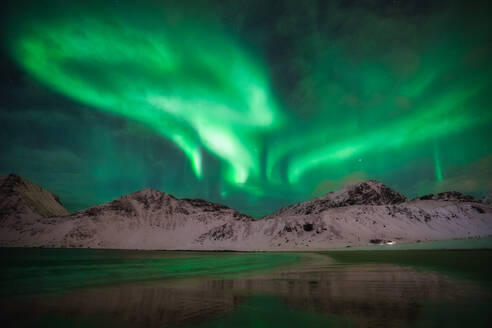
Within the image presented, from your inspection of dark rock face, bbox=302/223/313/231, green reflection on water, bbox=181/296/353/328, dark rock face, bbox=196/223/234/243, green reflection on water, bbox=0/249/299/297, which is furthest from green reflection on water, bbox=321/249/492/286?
dark rock face, bbox=196/223/234/243

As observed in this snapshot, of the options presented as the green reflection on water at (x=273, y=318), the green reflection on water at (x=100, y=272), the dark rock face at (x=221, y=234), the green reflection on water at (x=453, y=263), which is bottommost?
the green reflection on water at (x=100, y=272)

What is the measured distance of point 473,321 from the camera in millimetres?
9008

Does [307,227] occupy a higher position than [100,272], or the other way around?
[307,227]

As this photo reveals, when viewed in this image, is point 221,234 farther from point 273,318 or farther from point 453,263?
point 273,318

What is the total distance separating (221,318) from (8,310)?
10.1 m

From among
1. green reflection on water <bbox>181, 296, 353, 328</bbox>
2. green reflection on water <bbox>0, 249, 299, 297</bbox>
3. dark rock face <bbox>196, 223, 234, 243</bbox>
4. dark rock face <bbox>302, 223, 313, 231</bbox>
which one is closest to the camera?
green reflection on water <bbox>181, 296, 353, 328</bbox>

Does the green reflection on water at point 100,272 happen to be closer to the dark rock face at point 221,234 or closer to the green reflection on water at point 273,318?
the green reflection on water at point 273,318

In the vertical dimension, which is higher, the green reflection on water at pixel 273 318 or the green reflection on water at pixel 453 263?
the green reflection on water at pixel 453 263

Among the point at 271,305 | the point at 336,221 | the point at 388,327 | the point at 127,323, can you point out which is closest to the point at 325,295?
the point at 271,305

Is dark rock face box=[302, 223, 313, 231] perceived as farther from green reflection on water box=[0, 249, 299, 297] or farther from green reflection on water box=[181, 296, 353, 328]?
green reflection on water box=[181, 296, 353, 328]

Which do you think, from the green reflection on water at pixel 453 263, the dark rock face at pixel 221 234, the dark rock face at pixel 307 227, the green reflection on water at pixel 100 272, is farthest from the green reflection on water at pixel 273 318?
the dark rock face at pixel 221 234

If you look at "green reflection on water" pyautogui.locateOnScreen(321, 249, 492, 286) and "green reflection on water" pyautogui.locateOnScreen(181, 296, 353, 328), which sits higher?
"green reflection on water" pyautogui.locateOnScreen(321, 249, 492, 286)

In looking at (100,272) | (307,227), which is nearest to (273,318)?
(100,272)

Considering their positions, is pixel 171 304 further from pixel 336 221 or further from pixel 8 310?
pixel 336 221
